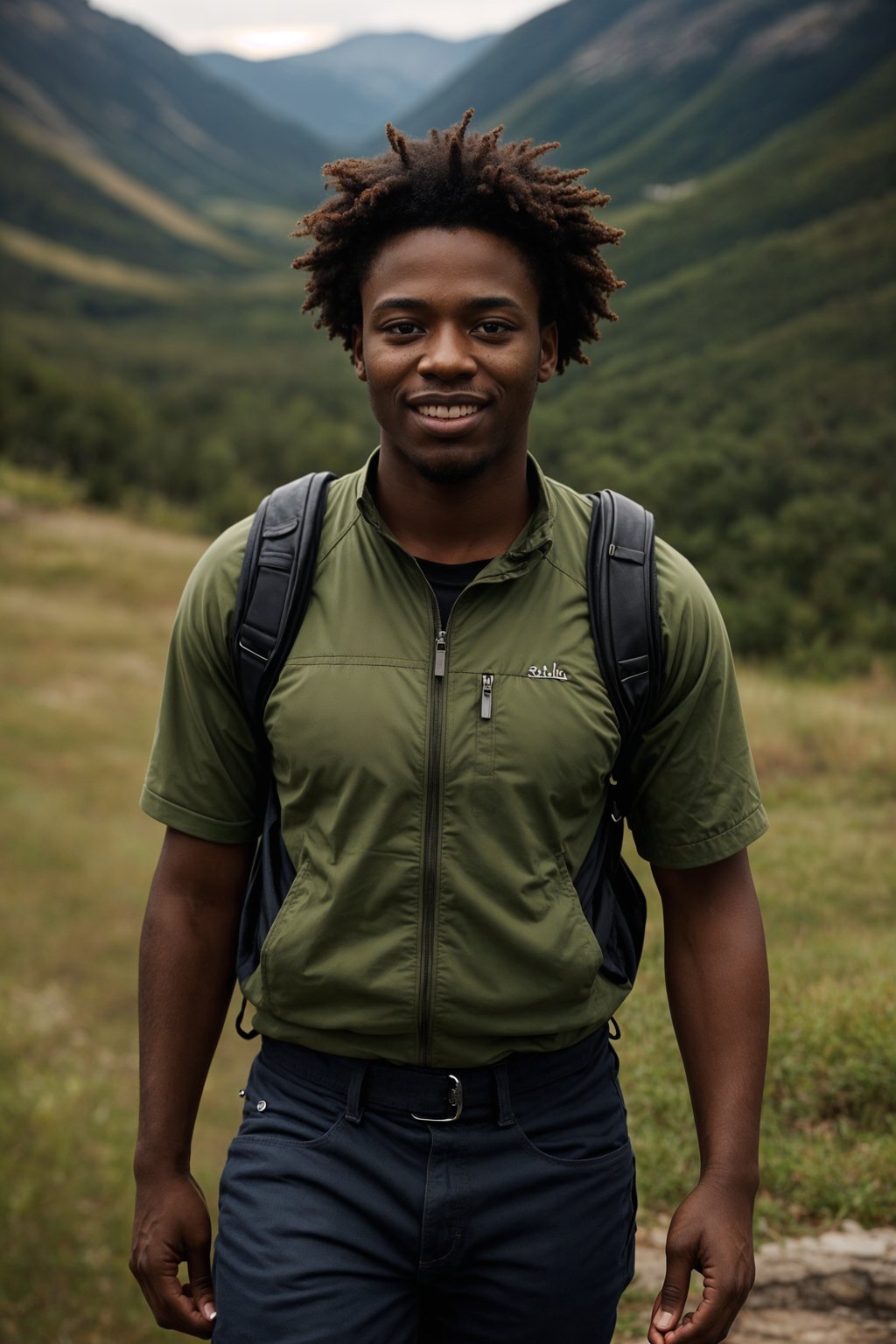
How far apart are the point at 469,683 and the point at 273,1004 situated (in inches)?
27.7

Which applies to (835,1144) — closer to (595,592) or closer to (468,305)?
(595,592)

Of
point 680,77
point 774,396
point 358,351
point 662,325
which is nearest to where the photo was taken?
point 358,351

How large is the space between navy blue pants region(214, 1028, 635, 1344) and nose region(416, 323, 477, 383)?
1274 mm

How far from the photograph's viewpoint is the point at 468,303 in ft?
7.79

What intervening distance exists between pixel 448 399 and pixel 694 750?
0.82 m

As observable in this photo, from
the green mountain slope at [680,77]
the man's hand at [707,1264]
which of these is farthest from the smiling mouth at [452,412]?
the green mountain slope at [680,77]

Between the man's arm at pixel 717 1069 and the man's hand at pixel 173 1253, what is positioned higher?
the man's arm at pixel 717 1069

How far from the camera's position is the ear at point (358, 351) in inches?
102

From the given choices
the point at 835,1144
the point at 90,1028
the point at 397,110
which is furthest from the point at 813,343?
the point at 397,110

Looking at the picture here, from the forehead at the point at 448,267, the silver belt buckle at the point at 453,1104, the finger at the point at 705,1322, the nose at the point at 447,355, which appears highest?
the forehead at the point at 448,267

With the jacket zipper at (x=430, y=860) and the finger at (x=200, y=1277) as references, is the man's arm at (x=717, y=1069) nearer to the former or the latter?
the jacket zipper at (x=430, y=860)

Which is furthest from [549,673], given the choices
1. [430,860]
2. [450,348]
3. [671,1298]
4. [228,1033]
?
[228,1033]

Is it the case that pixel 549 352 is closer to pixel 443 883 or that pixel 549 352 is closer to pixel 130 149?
pixel 443 883

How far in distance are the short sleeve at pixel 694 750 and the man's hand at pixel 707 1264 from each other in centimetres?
62
